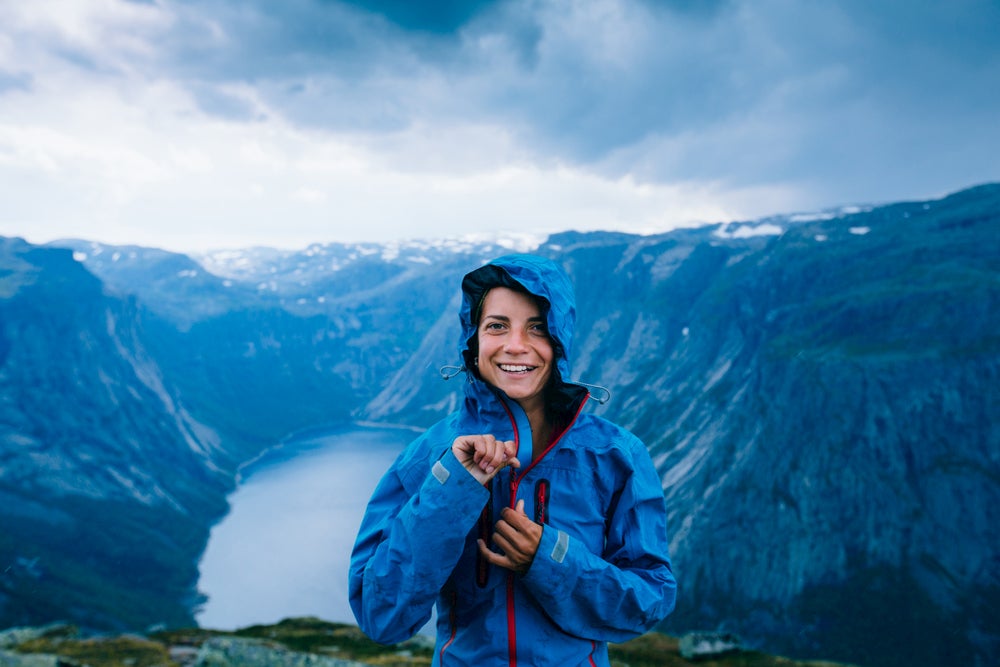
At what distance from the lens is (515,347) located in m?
4.43

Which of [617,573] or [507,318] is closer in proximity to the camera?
[617,573]

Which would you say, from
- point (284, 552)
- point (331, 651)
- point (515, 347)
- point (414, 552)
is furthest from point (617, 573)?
point (284, 552)

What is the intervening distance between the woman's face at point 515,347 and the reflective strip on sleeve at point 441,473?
0.90 metres

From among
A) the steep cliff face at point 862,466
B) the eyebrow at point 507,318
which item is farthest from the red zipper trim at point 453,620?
the steep cliff face at point 862,466

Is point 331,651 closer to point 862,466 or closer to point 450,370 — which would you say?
point 450,370

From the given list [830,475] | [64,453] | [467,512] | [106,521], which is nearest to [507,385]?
[467,512]

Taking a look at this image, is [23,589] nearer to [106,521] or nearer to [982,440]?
[106,521]

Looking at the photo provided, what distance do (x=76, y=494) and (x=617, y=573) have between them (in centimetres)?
19378

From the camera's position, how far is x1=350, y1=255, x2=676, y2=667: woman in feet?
12.4

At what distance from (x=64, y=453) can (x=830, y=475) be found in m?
188

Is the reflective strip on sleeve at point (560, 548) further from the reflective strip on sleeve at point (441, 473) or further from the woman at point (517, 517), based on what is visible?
the reflective strip on sleeve at point (441, 473)

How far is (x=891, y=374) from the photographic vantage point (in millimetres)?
111562

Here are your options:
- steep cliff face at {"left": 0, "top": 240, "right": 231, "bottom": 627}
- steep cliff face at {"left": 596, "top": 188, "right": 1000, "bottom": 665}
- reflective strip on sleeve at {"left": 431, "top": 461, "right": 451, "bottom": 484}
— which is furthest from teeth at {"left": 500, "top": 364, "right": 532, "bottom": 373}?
steep cliff face at {"left": 0, "top": 240, "right": 231, "bottom": 627}

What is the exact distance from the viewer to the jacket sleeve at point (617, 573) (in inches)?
152
